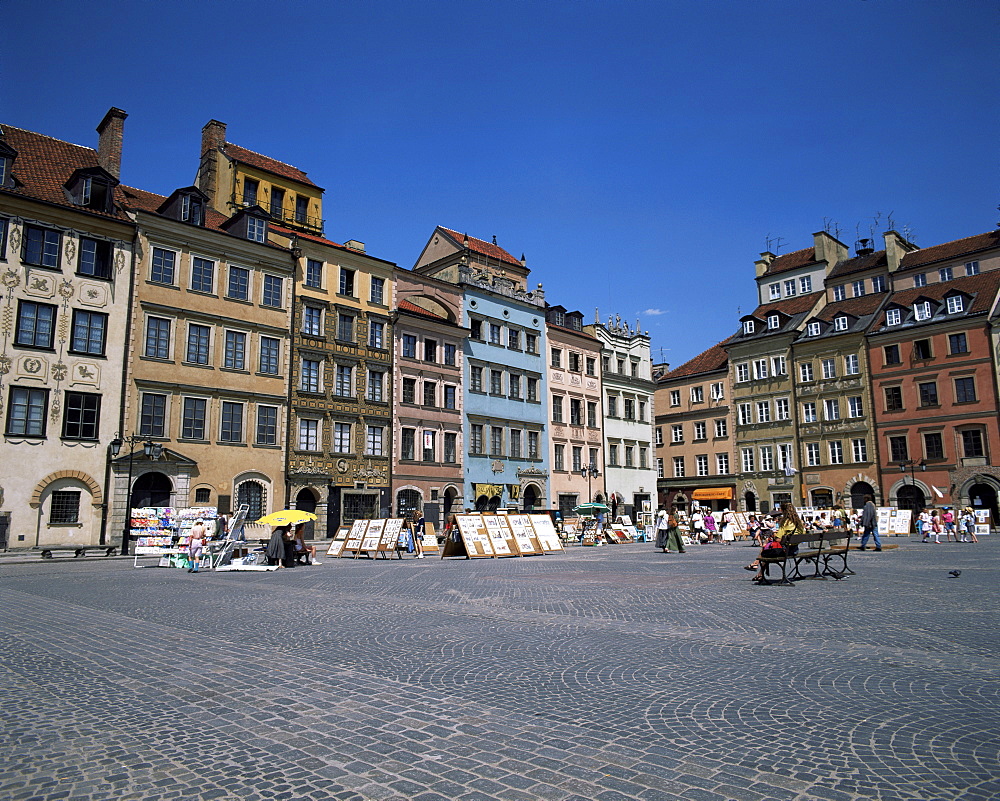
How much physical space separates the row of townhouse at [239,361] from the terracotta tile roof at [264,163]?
188mm

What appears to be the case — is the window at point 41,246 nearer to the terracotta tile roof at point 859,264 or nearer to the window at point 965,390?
the window at point 965,390

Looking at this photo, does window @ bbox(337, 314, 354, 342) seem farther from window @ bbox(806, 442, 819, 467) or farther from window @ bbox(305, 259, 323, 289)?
window @ bbox(806, 442, 819, 467)

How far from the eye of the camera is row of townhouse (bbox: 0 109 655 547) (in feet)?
99.0

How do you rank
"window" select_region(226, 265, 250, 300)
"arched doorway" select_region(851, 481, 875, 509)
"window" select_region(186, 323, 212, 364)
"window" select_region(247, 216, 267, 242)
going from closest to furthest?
"window" select_region(186, 323, 212, 364)
"window" select_region(226, 265, 250, 300)
"window" select_region(247, 216, 267, 242)
"arched doorway" select_region(851, 481, 875, 509)

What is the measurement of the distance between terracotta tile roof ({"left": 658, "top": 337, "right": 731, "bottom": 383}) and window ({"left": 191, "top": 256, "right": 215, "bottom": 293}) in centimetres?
4335

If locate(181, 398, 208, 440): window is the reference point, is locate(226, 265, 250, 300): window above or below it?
above

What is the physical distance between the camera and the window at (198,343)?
34.3 metres

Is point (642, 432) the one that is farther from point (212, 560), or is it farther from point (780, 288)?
point (212, 560)

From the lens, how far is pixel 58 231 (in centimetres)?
3092

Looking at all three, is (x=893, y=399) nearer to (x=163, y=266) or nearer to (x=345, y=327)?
(x=345, y=327)

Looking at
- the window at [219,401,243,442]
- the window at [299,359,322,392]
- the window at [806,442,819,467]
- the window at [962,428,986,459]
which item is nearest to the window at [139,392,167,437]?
the window at [219,401,243,442]

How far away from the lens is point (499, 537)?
85.7ft

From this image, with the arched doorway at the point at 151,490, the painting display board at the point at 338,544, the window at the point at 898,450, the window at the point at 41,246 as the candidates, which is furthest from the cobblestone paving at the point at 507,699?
the window at the point at 898,450

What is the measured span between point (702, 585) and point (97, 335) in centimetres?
2800
